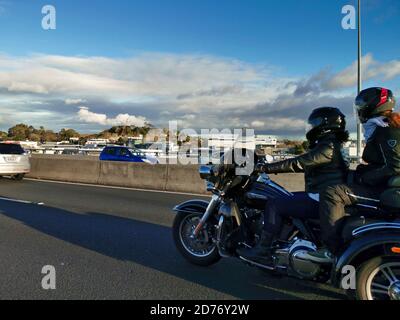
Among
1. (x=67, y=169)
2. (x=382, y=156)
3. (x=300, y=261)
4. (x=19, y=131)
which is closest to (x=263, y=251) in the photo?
(x=300, y=261)

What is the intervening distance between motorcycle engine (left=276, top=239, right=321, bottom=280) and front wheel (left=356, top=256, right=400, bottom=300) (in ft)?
1.35

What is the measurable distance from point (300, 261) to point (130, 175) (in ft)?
37.3

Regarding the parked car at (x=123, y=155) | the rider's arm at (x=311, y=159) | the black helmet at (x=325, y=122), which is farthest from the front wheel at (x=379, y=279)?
the parked car at (x=123, y=155)

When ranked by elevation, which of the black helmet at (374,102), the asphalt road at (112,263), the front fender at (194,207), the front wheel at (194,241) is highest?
the black helmet at (374,102)

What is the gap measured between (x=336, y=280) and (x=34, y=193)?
10.4m

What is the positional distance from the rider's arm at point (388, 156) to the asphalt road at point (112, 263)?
1.41m

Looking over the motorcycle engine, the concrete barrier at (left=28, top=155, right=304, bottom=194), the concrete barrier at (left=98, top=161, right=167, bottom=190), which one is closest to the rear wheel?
the concrete barrier at (left=28, top=155, right=304, bottom=194)

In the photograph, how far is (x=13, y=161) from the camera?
624 inches

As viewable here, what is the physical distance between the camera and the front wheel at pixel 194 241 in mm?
5234

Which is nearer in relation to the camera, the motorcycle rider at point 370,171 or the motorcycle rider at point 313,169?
the motorcycle rider at point 370,171

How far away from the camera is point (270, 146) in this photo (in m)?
4.98

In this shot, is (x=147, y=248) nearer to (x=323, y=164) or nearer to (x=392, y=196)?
(x=323, y=164)

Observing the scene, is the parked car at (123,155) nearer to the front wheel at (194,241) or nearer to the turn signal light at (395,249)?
the front wheel at (194,241)
